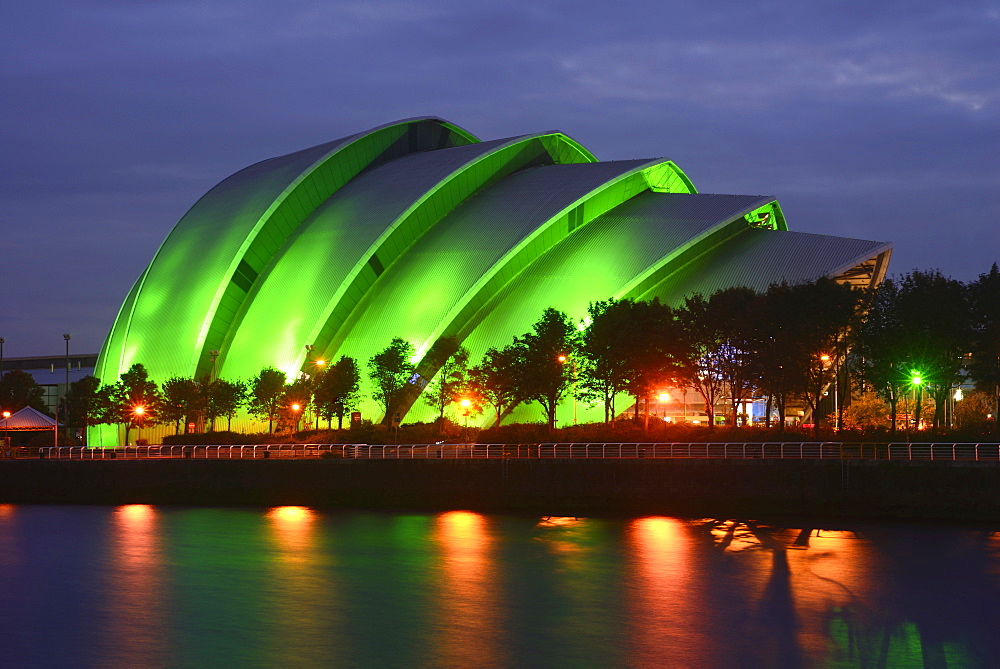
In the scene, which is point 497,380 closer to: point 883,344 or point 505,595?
point 883,344

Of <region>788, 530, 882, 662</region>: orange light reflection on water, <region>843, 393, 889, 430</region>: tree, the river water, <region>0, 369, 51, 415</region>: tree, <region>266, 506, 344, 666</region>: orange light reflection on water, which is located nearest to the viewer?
the river water

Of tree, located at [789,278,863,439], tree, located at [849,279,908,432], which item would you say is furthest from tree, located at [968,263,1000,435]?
tree, located at [789,278,863,439]

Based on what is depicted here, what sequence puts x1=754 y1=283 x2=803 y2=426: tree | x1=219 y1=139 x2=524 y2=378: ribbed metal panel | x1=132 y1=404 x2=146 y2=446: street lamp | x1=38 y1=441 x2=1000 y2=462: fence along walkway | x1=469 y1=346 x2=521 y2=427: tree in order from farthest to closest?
x1=219 y1=139 x2=524 y2=378: ribbed metal panel
x1=132 y1=404 x2=146 y2=446: street lamp
x1=469 y1=346 x2=521 y2=427: tree
x1=754 y1=283 x2=803 y2=426: tree
x1=38 y1=441 x2=1000 y2=462: fence along walkway

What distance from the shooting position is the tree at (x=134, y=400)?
199 ft

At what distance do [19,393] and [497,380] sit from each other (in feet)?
170

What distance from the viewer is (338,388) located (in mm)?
57125

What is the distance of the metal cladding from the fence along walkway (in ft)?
26.9

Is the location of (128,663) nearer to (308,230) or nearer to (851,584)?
(851,584)

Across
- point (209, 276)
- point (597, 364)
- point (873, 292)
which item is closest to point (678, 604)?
point (597, 364)

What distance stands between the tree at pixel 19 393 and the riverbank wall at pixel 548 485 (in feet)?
123

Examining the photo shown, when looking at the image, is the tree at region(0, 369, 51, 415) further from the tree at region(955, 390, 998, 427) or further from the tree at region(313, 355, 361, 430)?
the tree at region(955, 390, 998, 427)

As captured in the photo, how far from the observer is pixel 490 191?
6581 cm

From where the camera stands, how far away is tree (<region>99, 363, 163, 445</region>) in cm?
6059

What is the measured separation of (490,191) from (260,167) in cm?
1456
